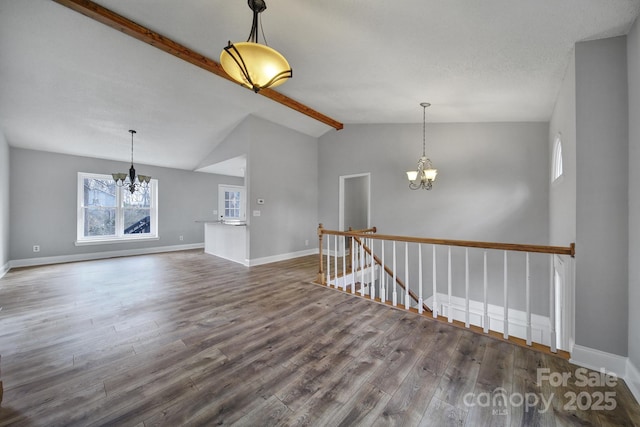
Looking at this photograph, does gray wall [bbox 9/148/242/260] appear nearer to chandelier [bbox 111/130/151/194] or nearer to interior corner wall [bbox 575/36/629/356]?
chandelier [bbox 111/130/151/194]

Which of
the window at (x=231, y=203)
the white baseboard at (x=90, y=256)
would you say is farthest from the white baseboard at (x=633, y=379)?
the white baseboard at (x=90, y=256)

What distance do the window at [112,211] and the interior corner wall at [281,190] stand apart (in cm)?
356

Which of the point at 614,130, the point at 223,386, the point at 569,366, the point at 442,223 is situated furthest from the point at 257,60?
the point at 442,223

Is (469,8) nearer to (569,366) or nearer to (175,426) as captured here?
(569,366)

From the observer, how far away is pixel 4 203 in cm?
443

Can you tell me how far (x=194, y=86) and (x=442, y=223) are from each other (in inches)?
199

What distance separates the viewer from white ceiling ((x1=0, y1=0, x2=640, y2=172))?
76.8 inches

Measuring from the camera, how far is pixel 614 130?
1771 millimetres

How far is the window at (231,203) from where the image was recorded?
7962 mm

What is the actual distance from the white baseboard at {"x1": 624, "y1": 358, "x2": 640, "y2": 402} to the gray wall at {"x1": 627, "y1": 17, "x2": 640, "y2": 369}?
4 cm

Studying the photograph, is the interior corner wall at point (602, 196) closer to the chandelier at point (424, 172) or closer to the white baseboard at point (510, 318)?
the white baseboard at point (510, 318)

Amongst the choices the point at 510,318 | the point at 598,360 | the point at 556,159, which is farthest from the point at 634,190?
the point at 510,318

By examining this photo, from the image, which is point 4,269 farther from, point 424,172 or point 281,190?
point 424,172

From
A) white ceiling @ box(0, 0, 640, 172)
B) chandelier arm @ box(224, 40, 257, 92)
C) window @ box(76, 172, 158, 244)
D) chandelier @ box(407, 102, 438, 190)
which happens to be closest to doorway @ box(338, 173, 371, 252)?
chandelier @ box(407, 102, 438, 190)
